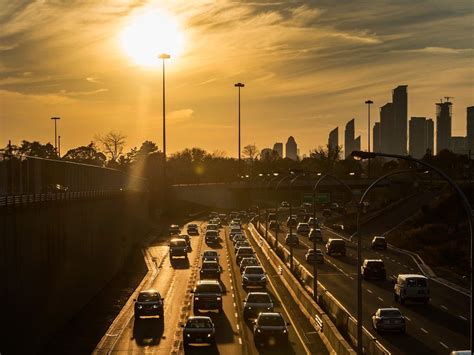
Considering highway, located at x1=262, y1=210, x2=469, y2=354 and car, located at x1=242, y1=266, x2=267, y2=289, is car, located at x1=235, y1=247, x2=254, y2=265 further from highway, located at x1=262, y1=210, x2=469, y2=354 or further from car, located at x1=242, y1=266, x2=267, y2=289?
car, located at x1=242, y1=266, x2=267, y2=289

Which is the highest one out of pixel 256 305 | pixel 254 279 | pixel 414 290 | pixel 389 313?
pixel 389 313

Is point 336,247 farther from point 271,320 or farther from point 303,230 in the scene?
point 271,320

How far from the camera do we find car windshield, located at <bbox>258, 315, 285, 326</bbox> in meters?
34.2

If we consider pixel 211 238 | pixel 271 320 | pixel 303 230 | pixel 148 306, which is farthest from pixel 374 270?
pixel 303 230

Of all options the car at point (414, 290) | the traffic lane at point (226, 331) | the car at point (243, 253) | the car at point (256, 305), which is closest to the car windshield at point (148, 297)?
the traffic lane at point (226, 331)

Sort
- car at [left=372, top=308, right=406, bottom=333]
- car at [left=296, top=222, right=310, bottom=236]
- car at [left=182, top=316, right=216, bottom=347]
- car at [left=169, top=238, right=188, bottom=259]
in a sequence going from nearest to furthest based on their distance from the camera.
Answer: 1. car at [left=182, top=316, right=216, bottom=347]
2. car at [left=372, top=308, right=406, bottom=333]
3. car at [left=169, top=238, right=188, bottom=259]
4. car at [left=296, top=222, right=310, bottom=236]

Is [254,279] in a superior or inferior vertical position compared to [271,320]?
inferior

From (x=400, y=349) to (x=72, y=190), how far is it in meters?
28.7

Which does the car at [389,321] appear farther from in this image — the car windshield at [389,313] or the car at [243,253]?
the car at [243,253]

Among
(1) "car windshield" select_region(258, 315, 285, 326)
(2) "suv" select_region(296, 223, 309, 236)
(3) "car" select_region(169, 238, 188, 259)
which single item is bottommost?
(2) "suv" select_region(296, 223, 309, 236)

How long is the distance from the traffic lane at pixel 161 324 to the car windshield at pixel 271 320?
12.9 ft

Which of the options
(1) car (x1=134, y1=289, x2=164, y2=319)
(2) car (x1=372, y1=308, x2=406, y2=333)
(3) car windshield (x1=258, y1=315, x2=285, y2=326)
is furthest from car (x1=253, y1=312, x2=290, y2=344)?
(1) car (x1=134, y1=289, x2=164, y2=319)

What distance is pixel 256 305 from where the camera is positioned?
40.8m

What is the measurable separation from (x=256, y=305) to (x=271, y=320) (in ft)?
21.0
